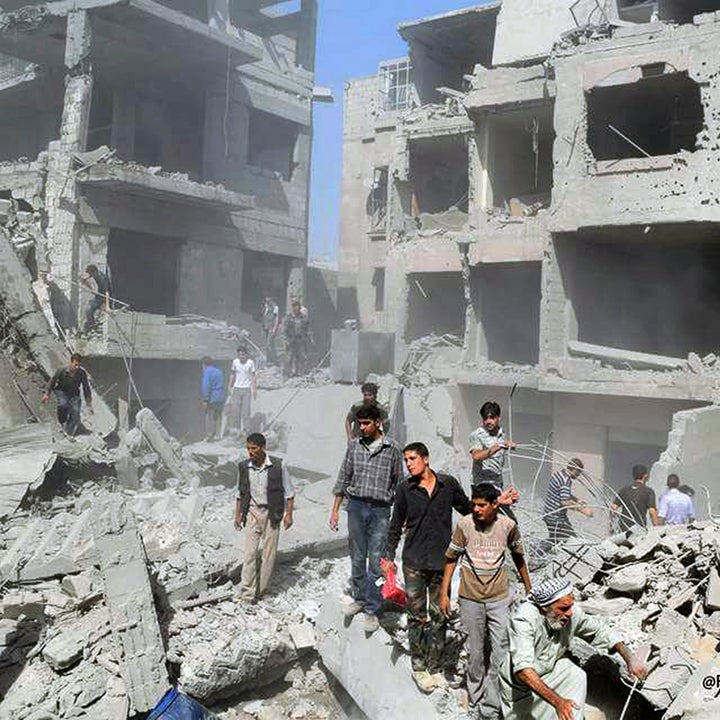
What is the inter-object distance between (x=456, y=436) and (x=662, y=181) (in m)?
6.55

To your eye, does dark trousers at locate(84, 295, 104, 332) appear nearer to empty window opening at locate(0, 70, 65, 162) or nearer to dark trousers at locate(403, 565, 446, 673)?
empty window opening at locate(0, 70, 65, 162)

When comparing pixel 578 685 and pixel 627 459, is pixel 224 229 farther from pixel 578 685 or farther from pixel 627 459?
pixel 578 685

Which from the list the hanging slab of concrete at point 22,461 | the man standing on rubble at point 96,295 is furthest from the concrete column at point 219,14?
the hanging slab of concrete at point 22,461

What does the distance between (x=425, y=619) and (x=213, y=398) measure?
9666 mm

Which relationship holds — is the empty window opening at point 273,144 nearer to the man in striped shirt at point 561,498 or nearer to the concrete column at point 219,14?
the concrete column at point 219,14

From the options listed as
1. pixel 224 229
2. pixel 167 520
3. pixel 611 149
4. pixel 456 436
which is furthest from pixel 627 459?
pixel 224 229

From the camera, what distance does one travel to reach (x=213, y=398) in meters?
14.5

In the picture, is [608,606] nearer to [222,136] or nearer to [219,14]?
[222,136]

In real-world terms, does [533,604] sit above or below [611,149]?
below

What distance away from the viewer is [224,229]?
20.0 m

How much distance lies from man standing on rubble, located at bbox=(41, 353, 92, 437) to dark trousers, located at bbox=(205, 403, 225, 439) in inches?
116


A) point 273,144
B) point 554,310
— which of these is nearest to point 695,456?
point 554,310

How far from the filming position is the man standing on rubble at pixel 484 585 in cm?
481

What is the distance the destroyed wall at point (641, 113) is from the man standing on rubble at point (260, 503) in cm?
958
